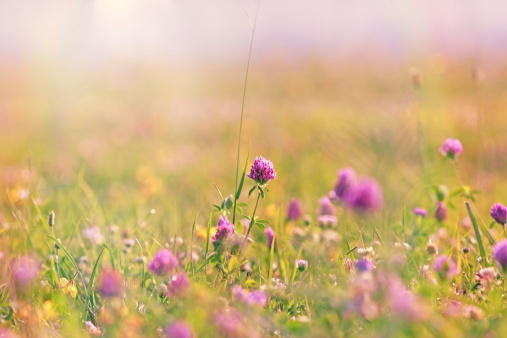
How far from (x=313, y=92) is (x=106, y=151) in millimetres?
5891

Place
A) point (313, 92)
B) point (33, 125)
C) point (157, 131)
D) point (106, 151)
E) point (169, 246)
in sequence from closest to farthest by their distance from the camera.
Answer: point (169, 246)
point (106, 151)
point (157, 131)
point (33, 125)
point (313, 92)

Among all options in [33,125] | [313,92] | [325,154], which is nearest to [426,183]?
[325,154]

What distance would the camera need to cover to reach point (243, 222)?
74.5 inches

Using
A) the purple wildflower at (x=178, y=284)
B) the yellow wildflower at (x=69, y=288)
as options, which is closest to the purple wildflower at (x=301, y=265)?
the purple wildflower at (x=178, y=284)

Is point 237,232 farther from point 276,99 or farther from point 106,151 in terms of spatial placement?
point 276,99

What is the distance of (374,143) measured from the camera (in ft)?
5.07

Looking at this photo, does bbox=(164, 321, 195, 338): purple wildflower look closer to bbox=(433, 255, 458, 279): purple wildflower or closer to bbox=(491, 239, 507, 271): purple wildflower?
bbox=(433, 255, 458, 279): purple wildflower

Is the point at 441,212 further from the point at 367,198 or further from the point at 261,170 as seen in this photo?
the point at 367,198

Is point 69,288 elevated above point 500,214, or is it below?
below

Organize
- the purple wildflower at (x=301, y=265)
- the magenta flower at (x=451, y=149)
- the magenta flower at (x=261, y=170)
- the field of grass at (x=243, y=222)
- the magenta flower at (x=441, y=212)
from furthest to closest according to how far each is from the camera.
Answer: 1. the magenta flower at (x=441, y=212)
2. the magenta flower at (x=451, y=149)
3. the purple wildflower at (x=301, y=265)
4. the magenta flower at (x=261, y=170)
5. the field of grass at (x=243, y=222)

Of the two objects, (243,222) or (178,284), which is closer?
(178,284)

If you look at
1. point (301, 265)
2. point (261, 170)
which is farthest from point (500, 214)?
point (261, 170)

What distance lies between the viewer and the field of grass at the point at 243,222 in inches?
40.4

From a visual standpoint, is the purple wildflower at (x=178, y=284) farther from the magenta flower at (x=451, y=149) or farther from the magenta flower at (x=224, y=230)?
the magenta flower at (x=451, y=149)
